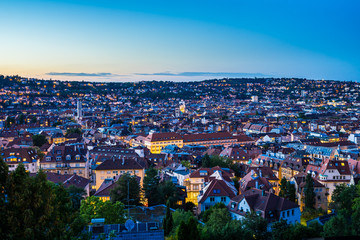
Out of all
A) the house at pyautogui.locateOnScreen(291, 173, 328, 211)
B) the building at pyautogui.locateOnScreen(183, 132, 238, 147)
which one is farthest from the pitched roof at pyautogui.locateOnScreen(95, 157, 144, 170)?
the building at pyautogui.locateOnScreen(183, 132, 238, 147)

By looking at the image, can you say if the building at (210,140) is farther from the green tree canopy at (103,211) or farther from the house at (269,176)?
the green tree canopy at (103,211)

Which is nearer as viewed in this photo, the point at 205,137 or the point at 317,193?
the point at 317,193

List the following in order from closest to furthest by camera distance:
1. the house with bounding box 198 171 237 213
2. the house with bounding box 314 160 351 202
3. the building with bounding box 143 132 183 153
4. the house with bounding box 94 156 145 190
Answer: the house with bounding box 198 171 237 213
the house with bounding box 314 160 351 202
the house with bounding box 94 156 145 190
the building with bounding box 143 132 183 153

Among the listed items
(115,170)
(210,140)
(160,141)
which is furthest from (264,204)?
(210,140)

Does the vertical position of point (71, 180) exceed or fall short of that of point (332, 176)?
it falls short

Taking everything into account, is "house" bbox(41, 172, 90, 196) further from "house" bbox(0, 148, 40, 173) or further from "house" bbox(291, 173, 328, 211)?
"house" bbox(291, 173, 328, 211)

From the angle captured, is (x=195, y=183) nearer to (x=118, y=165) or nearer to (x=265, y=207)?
(x=118, y=165)

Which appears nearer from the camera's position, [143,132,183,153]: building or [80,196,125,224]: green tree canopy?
[80,196,125,224]: green tree canopy

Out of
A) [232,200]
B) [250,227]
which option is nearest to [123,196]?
[232,200]

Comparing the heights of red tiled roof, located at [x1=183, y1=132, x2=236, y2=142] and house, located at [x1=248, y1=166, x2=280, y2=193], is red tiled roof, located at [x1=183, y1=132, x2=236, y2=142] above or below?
below
